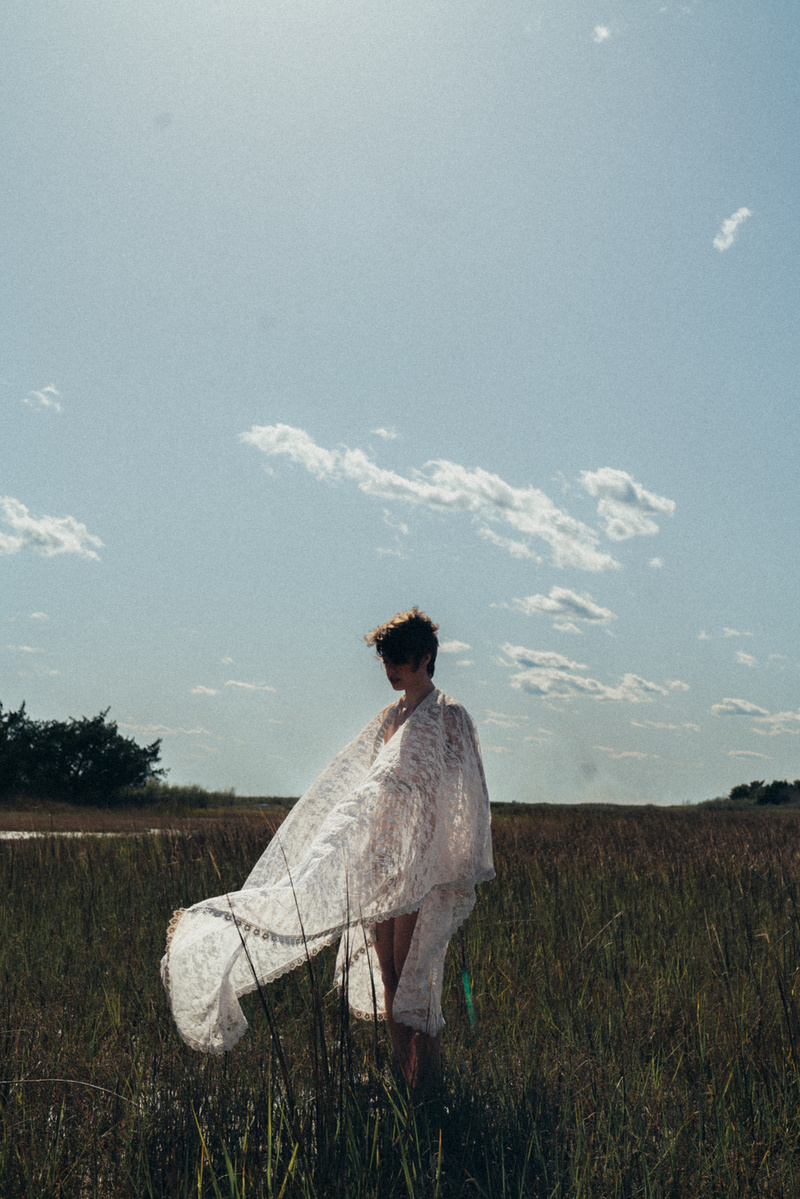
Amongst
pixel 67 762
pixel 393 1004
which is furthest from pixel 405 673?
pixel 67 762

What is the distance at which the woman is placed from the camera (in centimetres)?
289

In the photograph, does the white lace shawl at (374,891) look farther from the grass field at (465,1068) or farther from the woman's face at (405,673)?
the grass field at (465,1068)

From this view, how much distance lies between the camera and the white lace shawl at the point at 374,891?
9.45 ft

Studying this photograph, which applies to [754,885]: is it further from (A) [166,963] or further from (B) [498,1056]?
(A) [166,963]

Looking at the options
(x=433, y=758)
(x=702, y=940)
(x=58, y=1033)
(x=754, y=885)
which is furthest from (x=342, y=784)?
(x=754, y=885)

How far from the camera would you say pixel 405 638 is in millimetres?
3320

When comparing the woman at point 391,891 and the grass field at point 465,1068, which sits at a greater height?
the woman at point 391,891

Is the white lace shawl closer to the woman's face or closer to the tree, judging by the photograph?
the woman's face

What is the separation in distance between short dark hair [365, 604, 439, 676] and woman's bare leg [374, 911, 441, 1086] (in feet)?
3.27

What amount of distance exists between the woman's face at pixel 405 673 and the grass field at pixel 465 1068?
126 cm

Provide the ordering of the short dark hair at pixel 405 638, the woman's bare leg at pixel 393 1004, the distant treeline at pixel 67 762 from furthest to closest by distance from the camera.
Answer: the distant treeline at pixel 67 762 < the short dark hair at pixel 405 638 < the woman's bare leg at pixel 393 1004

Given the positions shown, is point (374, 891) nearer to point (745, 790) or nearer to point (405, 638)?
point (405, 638)

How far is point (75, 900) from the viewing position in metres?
7.13

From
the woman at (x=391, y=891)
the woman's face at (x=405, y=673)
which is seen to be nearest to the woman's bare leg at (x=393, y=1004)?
the woman at (x=391, y=891)
